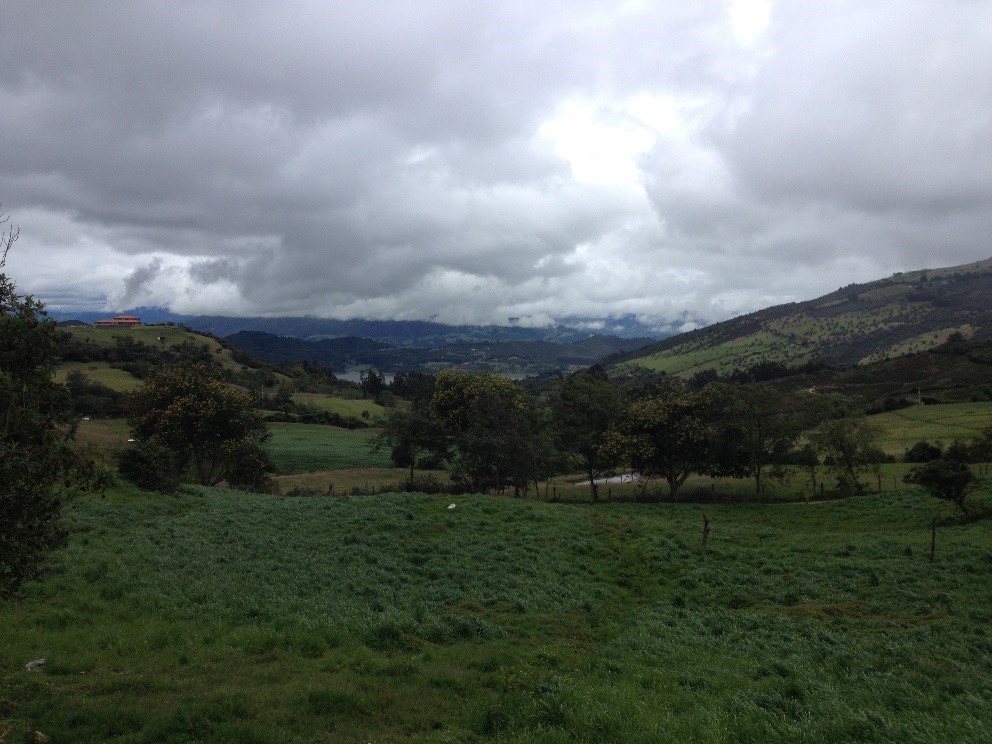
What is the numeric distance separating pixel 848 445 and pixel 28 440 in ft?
166

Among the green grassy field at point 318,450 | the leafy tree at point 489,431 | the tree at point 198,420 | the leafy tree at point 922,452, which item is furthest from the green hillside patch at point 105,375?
the leafy tree at point 922,452

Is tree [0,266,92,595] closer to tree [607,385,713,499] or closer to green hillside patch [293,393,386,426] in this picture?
tree [607,385,713,499]

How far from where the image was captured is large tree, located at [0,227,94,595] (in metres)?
8.14

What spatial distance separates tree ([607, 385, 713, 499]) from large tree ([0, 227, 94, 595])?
42980 millimetres

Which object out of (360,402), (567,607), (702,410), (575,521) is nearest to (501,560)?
(567,607)

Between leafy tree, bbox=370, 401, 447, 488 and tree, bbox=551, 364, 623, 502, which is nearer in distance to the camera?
leafy tree, bbox=370, 401, 447, 488

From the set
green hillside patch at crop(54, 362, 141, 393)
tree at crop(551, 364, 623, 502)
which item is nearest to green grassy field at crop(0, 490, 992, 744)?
tree at crop(551, 364, 623, 502)

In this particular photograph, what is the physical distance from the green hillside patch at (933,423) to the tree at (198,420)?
5920 centimetres

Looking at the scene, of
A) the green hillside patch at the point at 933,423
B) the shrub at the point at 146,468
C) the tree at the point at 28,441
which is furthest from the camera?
the green hillside patch at the point at 933,423

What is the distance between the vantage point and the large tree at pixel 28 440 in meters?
8.14

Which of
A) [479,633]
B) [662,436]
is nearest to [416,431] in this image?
[662,436]

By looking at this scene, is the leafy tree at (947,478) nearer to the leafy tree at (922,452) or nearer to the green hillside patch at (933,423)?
the leafy tree at (922,452)

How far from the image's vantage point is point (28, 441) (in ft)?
29.0

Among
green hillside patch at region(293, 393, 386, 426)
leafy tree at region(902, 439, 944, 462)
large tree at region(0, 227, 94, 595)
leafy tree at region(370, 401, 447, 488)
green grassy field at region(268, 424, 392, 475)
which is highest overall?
large tree at region(0, 227, 94, 595)
